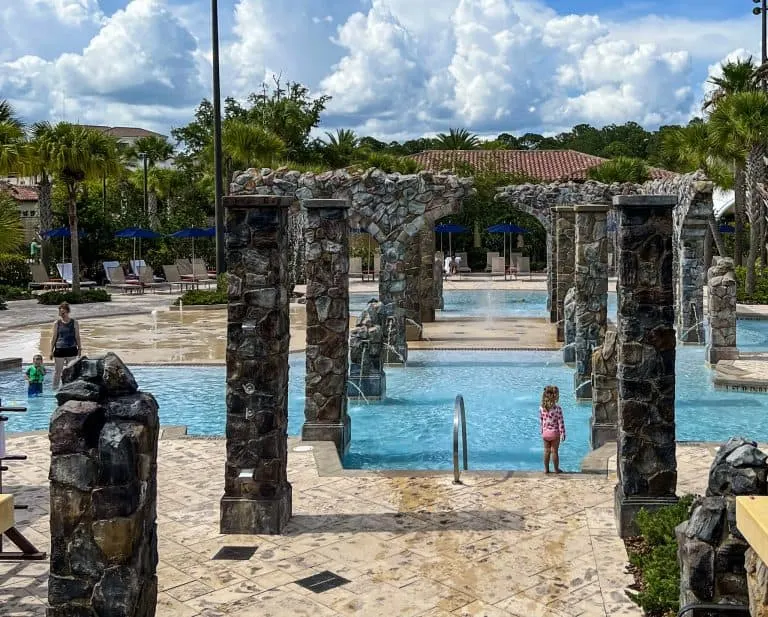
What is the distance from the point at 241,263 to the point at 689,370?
40.6 ft

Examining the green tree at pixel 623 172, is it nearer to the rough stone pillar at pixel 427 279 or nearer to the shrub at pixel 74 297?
the rough stone pillar at pixel 427 279

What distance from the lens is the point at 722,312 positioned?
18.3 meters

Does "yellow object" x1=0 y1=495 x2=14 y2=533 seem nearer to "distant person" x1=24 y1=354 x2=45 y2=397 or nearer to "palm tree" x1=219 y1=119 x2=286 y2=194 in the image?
"distant person" x1=24 y1=354 x2=45 y2=397

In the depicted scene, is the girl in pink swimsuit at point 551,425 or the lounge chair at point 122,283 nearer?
the girl in pink swimsuit at point 551,425

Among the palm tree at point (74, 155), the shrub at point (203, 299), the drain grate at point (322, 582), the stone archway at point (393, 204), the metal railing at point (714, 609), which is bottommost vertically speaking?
the drain grate at point (322, 582)

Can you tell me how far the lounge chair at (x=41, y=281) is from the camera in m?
34.1

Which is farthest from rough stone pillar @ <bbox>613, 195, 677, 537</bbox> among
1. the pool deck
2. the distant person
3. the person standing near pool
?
the distant person

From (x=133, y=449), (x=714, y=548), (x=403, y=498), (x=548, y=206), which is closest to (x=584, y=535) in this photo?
(x=403, y=498)

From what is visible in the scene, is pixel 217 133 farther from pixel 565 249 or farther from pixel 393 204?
pixel 565 249

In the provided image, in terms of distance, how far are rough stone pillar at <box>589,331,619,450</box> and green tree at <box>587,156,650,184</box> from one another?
105 feet

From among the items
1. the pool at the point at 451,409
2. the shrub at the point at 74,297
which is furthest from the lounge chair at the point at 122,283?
the pool at the point at 451,409

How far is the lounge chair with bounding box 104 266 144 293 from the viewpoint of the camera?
116 ft

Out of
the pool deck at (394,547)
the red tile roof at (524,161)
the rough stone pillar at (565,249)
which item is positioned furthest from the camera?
the red tile roof at (524,161)

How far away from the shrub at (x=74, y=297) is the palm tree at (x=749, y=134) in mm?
20608
